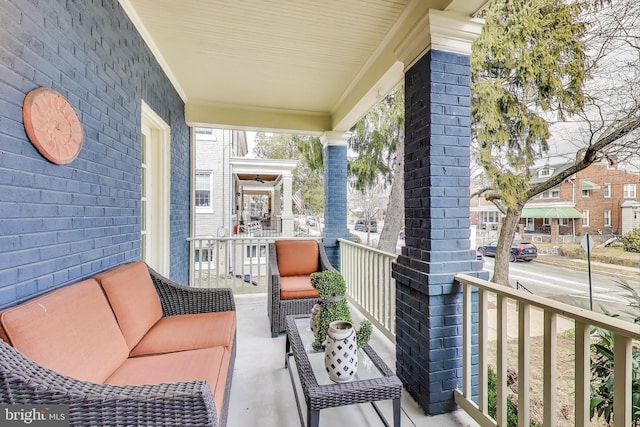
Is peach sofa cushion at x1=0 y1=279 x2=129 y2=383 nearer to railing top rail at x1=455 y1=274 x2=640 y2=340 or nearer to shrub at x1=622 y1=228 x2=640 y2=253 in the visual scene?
railing top rail at x1=455 y1=274 x2=640 y2=340

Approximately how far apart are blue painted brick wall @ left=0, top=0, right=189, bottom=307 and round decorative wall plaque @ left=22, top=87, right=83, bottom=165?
0.11 feet

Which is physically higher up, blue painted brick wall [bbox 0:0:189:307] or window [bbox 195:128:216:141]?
window [bbox 195:128:216:141]

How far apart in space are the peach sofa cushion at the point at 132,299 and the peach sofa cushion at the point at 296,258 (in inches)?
63.4

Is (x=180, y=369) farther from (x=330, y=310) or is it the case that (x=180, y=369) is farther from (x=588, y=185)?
(x=588, y=185)

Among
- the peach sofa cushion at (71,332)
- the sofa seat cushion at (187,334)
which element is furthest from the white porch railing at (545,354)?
the peach sofa cushion at (71,332)

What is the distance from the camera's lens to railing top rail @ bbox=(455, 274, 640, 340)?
3.22ft

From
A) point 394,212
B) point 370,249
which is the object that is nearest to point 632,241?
point 370,249

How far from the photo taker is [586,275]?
2.05 meters

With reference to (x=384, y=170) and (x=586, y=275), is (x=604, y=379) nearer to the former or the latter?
(x=586, y=275)

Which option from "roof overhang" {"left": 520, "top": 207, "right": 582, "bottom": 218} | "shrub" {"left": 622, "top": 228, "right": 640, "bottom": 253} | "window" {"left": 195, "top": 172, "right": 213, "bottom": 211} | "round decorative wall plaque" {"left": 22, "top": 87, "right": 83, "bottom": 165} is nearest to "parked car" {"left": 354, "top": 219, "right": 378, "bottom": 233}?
"window" {"left": 195, "top": 172, "right": 213, "bottom": 211}

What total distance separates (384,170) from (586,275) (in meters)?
4.00

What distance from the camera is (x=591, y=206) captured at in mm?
2133

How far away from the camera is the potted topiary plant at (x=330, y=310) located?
1716 mm

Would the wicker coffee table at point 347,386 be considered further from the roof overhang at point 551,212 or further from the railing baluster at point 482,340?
the roof overhang at point 551,212
